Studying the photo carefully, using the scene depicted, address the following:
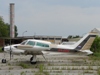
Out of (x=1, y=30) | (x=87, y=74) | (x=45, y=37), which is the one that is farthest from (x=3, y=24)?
(x=87, y=74)

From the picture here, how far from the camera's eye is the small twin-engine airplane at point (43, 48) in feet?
77.4

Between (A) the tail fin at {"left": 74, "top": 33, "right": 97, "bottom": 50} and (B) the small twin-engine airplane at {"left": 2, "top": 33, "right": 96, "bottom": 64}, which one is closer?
(B) the small twin-engine airplane at {"left": 2, "top": 33, "right": 96, "bottom": 64}

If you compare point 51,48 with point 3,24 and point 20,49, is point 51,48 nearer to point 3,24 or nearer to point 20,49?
point 20,49

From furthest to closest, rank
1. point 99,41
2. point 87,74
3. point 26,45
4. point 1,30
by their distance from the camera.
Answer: point 1,30 < point 99,41 < point 26,45 < point 87,74

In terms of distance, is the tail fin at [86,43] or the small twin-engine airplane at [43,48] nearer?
the small twin-engine airplane at [43,48]

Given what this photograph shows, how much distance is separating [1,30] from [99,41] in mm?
73726

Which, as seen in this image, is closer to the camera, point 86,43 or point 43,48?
point 43,48

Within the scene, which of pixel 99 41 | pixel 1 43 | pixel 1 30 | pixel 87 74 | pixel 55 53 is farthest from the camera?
pixel 1 30

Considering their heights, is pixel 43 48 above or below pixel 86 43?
below

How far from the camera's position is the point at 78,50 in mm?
25438

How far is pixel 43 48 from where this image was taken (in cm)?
2381

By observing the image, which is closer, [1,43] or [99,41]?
[99,41]

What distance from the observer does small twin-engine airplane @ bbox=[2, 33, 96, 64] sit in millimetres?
23591

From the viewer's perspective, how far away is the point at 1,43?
87188 mm
